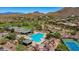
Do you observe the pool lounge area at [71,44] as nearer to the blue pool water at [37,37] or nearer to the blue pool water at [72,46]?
the blue pool water at [72,46]

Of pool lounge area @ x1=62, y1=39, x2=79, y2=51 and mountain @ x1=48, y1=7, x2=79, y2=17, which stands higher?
mountain @ x1=48, y1=7, x2=79, y2=17

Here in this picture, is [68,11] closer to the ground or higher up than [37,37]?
higher up

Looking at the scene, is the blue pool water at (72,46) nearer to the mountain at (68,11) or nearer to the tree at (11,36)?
the mountain at (68,11)

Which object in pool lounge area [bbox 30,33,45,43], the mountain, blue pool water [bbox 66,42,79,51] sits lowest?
blue pool water [bbox 66,42,79,51]

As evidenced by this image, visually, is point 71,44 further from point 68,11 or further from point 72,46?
point 68,11

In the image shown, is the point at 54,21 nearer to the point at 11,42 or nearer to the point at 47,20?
the point at 47,20

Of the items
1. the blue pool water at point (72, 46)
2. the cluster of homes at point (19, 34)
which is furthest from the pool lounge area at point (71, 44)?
the cluster of homes at point (19, 34)

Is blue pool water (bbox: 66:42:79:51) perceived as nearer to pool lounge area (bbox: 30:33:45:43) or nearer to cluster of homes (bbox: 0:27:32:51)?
pool lounge area (bbox: 30:33:45:43)

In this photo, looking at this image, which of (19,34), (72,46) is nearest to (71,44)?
(72,46)

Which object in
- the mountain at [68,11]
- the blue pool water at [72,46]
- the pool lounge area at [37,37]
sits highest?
the mountain at [68,11]

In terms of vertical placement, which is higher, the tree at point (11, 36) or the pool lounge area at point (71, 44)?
the tree at point (11, 36)

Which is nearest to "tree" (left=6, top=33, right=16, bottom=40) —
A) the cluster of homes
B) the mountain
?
the cluster of homes

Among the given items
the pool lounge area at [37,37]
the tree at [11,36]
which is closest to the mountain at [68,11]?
the pool lounge area at [37,37]
